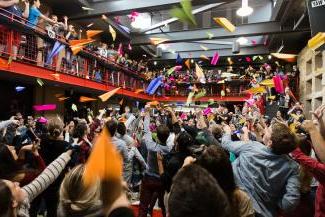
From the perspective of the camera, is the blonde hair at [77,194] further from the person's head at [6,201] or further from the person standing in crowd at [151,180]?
the person standing in crowd at [151,180]

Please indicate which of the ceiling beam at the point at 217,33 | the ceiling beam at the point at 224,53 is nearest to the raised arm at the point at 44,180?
the ceiling beam at the point at 217,33

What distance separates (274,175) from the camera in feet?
8.38

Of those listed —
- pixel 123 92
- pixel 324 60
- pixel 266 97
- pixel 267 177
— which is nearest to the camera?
pixel 267 177

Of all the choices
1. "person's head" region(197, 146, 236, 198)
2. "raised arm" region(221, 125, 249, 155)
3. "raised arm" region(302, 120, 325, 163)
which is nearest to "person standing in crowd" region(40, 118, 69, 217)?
"raised arm" region(221, 125, 249, 155)

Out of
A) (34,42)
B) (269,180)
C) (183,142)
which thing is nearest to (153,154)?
(183,142)

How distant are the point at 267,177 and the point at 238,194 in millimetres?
803

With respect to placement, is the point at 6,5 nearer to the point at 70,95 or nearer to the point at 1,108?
the point at 1,108

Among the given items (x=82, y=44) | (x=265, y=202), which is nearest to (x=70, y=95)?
(x=82, y=44)

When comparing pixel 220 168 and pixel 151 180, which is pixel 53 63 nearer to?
pixel 151 180

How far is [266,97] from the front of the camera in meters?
13.1

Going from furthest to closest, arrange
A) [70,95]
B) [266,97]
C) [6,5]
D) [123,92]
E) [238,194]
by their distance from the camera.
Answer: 1. [123,92]
2. [70,95]
3. [266,97]
4. [6,5]
5. [238,194]

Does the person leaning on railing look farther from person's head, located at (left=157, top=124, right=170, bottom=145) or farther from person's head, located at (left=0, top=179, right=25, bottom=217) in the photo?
person's head, located at (left=0, top=179, right=25, bottom=217)

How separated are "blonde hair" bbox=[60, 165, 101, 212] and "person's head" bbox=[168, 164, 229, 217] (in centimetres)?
48

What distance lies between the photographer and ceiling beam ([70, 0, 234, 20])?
1174cm
